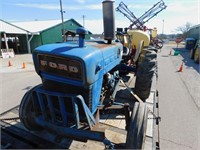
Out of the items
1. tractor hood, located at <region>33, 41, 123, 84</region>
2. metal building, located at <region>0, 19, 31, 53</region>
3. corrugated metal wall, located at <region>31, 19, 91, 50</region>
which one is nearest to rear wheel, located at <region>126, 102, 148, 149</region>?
tractor hood, located at <region>33, 41, 123, 84</region>

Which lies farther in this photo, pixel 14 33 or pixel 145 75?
pixel 14 33

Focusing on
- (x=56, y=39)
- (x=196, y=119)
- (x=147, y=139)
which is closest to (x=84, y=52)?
(x=147, y=139)

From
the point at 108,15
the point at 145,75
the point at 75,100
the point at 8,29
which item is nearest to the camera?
the point at 75,100

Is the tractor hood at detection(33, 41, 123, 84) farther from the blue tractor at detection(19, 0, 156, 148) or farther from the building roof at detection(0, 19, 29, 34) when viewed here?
the building roof at detection(0, 19, 29, 34)

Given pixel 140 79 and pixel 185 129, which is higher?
pixel 140 79

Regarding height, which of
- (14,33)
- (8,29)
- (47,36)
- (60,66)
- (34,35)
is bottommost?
(60,66)

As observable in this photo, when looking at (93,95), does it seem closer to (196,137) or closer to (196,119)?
(196,137)

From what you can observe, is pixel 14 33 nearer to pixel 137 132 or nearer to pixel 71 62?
pixel 71 62

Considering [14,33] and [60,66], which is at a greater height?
[14,33]

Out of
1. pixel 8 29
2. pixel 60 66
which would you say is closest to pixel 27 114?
pixel 60 66

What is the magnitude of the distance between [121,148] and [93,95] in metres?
1.02

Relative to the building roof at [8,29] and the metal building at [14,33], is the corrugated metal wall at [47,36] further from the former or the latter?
the building roof at [8,29]

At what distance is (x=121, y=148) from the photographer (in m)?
2.70

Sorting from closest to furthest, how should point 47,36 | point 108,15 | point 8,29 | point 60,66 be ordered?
point 60,66 → point 108,15 → point 8,29 → point 47,36
